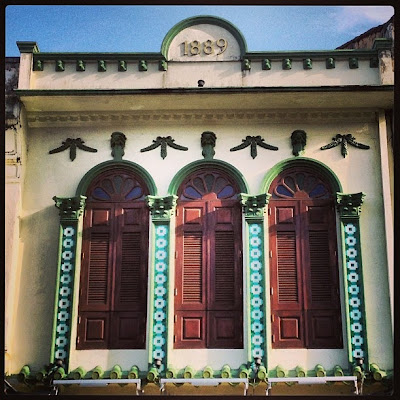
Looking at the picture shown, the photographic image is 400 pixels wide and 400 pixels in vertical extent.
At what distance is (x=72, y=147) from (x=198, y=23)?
2687mm

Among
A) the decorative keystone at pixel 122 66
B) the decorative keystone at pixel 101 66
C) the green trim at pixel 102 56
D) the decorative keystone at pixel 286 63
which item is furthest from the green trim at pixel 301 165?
the decorative keystone at pixel 101 66

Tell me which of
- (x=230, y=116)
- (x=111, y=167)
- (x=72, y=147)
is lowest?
(x=111, y=167)

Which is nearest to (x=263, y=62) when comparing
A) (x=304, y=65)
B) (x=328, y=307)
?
(x=304, y=65)

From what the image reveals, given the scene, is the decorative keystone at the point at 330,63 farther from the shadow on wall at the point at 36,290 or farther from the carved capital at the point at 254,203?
the shadow on wall at the point at 36,290

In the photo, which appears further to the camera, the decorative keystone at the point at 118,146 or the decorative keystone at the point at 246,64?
the decorative keystone at the point at 246,64

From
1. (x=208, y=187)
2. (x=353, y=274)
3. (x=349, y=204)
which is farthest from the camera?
(x=208, y=187)

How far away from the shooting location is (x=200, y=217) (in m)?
9.65

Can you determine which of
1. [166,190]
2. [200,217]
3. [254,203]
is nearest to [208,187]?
[200,217]

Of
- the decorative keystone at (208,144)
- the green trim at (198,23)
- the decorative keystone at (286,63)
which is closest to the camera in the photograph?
the decorative keystone at (208,144)

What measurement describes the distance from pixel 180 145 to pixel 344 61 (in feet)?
9.08

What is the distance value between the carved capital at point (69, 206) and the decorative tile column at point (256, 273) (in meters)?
2.27

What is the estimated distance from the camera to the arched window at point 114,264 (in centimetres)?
915

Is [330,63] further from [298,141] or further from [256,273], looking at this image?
[256,273]

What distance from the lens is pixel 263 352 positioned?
8945mm
